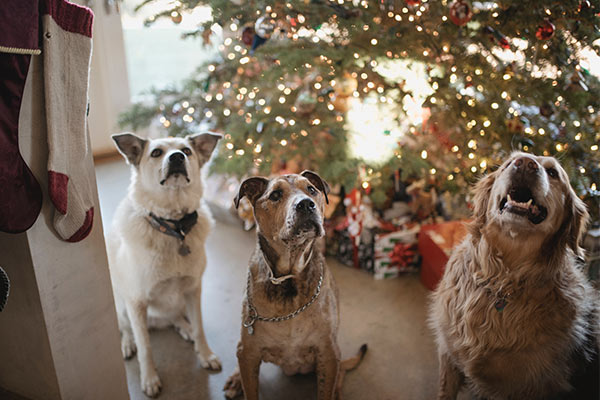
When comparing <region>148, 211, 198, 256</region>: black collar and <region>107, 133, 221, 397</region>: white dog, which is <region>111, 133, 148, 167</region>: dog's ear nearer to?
<region>107, 133, 221, 397</region>: white dog

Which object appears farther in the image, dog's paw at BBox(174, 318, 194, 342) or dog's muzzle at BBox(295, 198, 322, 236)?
dog's paw at BBox(174, 318, 194, 342)

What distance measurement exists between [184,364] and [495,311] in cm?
150

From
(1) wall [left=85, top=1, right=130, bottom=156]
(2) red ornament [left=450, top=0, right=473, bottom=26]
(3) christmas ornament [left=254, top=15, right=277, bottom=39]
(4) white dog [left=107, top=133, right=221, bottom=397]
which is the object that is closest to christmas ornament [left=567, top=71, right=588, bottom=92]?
(2) red ornament [left=450, top=0, right=473, bottom=26]

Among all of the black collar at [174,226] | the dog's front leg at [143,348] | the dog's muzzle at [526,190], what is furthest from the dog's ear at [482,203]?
the dog's front leg at [143,348]

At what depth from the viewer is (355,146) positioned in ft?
9.74

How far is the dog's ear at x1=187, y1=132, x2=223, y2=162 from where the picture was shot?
6.90ft

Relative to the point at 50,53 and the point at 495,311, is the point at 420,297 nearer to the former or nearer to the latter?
the point at 495,311

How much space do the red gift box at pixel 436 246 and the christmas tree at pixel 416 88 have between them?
0.27 m

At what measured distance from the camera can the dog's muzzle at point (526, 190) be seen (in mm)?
1423

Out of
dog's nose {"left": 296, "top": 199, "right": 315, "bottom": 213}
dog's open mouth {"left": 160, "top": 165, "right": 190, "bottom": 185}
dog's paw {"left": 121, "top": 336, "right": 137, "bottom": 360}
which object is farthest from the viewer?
dog's paw {"left": 121, "top": 336, "right": 137, "bottom": 360}

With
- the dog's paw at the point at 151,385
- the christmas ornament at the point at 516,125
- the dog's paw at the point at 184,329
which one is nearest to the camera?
the dog's paw at the point at 151,385

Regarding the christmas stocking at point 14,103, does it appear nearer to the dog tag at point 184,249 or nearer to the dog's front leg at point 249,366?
the dog tag at point 184,249

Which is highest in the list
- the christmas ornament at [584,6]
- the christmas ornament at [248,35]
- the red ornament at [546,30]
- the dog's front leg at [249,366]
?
the christmas ornament at [584,6]

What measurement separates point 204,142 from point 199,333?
3.11 feet
